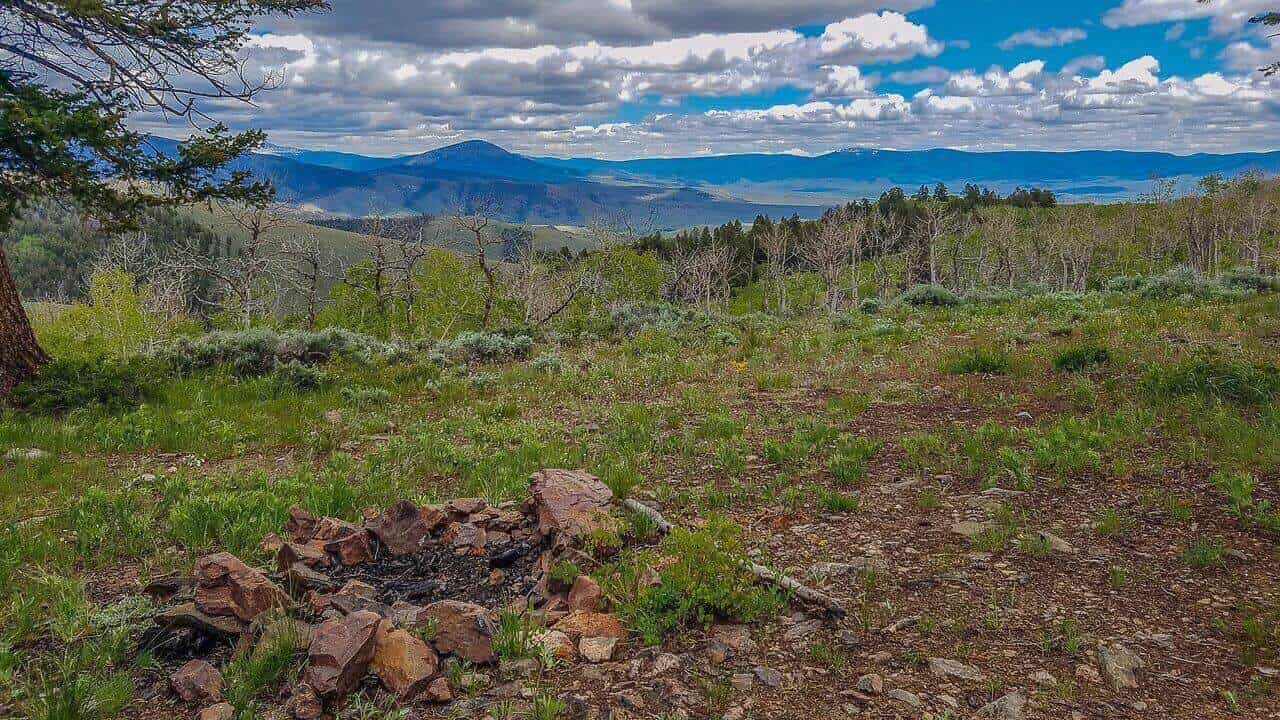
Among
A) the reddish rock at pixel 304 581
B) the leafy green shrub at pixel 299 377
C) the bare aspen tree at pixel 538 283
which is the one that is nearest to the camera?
the reddish rock at pixel 304 581

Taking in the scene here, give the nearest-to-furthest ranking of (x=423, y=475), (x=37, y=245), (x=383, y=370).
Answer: (x=423, y=475) < (x=383, y=370) < (x=37, y=245)

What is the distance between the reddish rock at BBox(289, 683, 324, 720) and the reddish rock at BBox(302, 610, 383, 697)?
37 mm

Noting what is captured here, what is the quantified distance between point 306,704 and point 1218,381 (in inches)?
426

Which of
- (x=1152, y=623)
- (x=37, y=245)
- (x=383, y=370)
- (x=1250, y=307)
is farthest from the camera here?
(x=37, y=245)

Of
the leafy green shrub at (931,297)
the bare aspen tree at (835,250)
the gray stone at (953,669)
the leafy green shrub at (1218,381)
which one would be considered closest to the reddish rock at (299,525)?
the gray stone at (953,669)

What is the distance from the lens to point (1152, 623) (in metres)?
4.66

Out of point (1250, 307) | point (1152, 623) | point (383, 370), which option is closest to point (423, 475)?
point (383, 370)

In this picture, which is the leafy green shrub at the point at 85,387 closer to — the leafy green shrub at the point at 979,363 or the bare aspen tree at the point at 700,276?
the leafy green shrub at the point at 979,363

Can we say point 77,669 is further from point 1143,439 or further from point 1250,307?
point 1250,307

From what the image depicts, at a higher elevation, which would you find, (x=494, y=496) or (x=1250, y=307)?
(x=1250, y=307)

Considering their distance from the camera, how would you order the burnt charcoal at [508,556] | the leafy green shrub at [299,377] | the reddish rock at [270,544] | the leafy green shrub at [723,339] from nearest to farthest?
the burnt charcoal at [508,556] < the reddish rock at [270,544] < the leafy green shrub at [299,377] < the leafy green shrub at [723,339]

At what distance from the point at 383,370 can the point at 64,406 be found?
483 cm

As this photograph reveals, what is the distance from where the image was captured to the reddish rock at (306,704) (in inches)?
153

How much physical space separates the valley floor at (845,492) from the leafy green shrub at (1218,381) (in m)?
0.04
